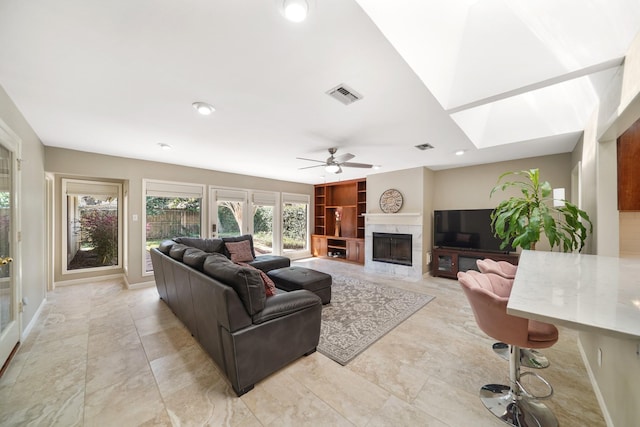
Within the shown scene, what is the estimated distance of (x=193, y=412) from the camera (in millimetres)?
1578

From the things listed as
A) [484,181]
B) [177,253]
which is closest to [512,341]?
[177,253]

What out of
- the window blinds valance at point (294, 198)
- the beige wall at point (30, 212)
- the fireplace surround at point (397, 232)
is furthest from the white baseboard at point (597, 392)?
the window blinds valance at point (294, 198)

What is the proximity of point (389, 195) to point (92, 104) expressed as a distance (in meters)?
5.12

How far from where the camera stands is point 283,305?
1.98 meters

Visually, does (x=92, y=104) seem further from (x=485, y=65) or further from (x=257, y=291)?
(x=485, y=65)

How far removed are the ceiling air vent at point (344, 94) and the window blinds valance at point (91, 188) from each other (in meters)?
5.17

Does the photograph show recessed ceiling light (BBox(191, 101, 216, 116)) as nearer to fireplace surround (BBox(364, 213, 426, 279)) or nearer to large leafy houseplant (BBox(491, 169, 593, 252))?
large leafy houseplant (BBox(491, 169, 593, 252))

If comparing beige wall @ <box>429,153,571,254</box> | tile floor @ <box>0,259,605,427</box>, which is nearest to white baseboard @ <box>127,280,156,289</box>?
tile floor @ <box>0,259,605,427</box>

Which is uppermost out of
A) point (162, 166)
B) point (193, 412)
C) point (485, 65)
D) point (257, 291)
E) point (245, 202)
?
point (485, 65)

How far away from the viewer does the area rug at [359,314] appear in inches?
92.5

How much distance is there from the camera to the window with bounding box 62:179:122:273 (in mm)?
4418

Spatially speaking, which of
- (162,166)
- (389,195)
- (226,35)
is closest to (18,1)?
(226,35)

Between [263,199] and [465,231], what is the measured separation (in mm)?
4802

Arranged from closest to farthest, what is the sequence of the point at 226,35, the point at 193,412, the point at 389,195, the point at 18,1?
1. the point at 18,1
2. the point at 226,35
3. the point at 193,412
4. the point at 389,195
